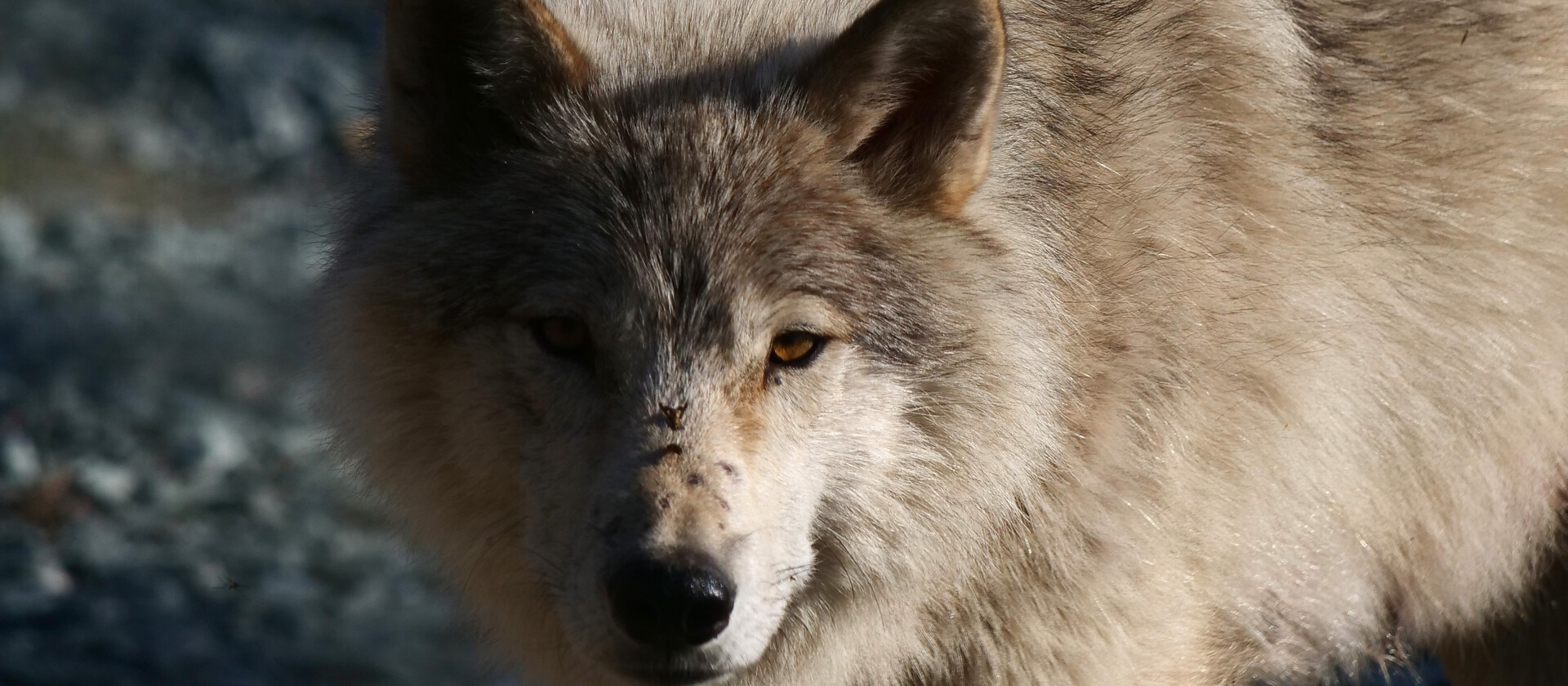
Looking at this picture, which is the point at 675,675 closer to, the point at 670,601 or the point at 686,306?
the point at 670,601

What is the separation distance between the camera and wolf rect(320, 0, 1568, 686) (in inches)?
110

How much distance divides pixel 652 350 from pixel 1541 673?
2.99m

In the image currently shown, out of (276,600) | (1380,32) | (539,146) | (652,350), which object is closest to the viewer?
(652,350)

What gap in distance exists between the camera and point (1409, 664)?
409cm

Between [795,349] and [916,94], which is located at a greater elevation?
[916,94]

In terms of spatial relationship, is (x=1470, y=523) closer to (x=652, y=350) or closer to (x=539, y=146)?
(x=652, y=350)

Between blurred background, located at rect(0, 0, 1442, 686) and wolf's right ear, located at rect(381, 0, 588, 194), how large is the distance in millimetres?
573

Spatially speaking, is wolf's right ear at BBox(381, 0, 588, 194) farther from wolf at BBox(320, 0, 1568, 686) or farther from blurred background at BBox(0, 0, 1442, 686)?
blurred background at BBox(0, 0, 1442, 686)

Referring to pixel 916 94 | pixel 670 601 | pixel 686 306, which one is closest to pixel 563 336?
pixel 686 306

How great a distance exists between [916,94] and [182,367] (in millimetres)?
5549

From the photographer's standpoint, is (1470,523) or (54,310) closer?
(1470,523)

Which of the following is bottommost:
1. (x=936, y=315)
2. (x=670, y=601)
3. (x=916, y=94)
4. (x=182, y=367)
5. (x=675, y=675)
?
(x=182, y=367)

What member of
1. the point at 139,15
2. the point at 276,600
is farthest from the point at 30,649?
the point at 139,15

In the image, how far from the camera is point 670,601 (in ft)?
8.38
